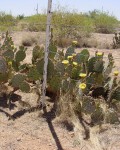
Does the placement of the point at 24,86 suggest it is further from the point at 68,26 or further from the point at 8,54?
the point at 68,26

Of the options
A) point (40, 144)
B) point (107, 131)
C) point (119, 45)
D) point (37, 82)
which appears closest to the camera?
point (40, 144)

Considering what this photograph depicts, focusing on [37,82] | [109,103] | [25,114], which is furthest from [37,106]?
[109,103]

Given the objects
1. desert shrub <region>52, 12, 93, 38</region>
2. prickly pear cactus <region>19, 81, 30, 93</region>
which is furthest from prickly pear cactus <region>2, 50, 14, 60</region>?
desert shrub <region>52, 12, 93, 38</region>

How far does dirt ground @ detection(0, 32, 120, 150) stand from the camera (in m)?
4.90

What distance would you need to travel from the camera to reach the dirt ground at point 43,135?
490 centimetres

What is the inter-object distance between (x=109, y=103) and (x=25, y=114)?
1.36 meters

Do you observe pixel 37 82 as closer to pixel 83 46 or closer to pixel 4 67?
pixel 4 67

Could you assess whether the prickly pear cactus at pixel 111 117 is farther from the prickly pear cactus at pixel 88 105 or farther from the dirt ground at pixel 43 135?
the prickly pear cactus at pixel 88 105

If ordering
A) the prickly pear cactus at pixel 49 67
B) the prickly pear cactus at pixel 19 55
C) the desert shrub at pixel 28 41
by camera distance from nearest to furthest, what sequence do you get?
the prickly pear cactus at pixel 49 67 < the prickly pear cactus at pixel 19 55 < the desert shrub at pixel 28 41

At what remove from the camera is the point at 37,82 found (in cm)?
645

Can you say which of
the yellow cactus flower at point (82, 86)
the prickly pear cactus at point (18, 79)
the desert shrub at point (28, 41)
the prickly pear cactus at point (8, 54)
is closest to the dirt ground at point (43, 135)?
the prickly pear cactus at point (18, 79)

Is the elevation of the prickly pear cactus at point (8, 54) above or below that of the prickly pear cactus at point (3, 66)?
above

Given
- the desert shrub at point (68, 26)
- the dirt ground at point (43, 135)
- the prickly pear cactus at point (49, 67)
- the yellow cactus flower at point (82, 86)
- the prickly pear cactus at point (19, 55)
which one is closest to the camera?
the dirt ground at point (43, 135)

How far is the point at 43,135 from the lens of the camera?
511 cm
